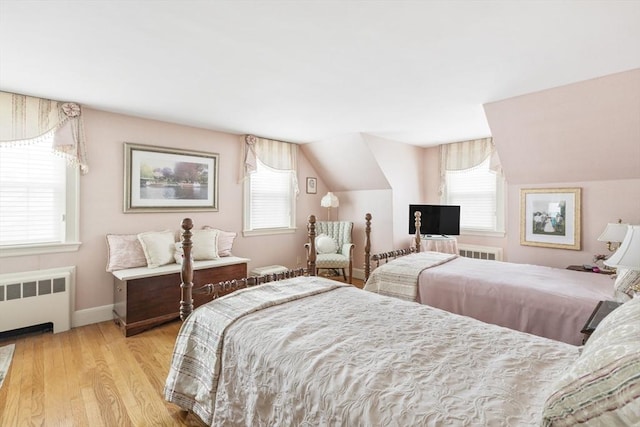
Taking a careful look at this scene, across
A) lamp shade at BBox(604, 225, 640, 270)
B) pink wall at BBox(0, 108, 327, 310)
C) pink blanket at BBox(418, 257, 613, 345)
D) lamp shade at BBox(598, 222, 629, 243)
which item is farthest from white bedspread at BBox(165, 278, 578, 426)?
lamp shade at BBox(598, 222, 629, 243)

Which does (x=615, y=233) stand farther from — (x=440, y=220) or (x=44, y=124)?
(x=44, y=124)

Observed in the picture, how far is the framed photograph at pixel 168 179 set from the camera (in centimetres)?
370

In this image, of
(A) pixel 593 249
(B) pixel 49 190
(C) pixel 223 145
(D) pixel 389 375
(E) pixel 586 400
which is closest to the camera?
(E) pixel 586 400

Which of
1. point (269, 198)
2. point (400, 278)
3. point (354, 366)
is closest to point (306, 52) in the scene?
point (354, 366)

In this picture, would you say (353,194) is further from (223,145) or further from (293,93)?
(293,93)

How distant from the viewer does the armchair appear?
4934 mm

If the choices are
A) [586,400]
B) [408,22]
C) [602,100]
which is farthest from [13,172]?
[602,100]

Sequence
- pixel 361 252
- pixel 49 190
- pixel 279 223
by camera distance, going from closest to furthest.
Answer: pixel 49 190 < pixel 279 223 < pixel 361 252

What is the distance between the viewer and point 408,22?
1831 mm

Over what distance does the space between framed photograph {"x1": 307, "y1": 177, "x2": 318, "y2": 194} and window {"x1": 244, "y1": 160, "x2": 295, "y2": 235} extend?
1.22 feet

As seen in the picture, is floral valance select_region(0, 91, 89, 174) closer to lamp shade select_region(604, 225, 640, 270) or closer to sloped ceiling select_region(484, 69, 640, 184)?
sloped ceiling select_region(484, 69, 640, 184)

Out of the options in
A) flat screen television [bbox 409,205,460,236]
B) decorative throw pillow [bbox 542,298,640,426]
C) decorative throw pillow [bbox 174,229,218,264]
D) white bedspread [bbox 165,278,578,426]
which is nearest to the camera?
decorative throw pillow [bbox 542,298,640,426]

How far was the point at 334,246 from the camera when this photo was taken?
5.17 meters

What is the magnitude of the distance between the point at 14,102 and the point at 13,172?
0.66 m
